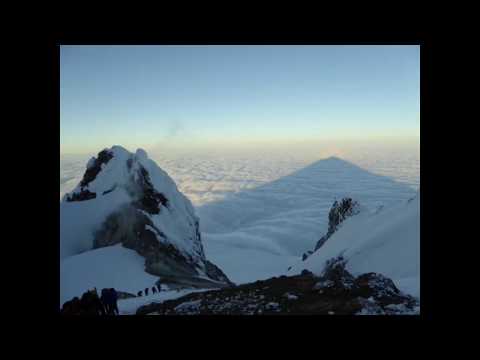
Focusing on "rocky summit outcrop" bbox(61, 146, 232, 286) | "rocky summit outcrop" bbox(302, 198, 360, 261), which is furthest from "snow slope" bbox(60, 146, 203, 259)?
"rocky summit outcrop" bbox(302, 198, 360, 261)

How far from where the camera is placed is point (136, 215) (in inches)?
491

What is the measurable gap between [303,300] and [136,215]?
8.60 m

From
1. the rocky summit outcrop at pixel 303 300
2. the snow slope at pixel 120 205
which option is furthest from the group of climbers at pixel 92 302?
the snow slope at pixel 120 205

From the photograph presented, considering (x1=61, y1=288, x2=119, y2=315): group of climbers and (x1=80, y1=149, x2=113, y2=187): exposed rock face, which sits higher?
(x1=80, y1=149, x2=113, y2=187): exposed rock face

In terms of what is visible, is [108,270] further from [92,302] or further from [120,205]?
[92,302]

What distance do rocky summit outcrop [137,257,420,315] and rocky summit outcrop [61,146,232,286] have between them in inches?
229

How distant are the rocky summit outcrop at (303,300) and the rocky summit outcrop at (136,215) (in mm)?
5819

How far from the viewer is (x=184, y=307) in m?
5.49

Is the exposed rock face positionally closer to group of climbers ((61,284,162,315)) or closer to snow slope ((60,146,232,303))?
snow slope ((60,146,232,303))

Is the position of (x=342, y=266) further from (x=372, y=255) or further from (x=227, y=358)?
(x=227, y=358)

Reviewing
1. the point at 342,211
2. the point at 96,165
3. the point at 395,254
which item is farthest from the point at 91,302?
the point at 342,211

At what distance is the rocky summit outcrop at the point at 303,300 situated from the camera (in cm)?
457

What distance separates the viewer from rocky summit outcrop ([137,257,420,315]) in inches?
180
